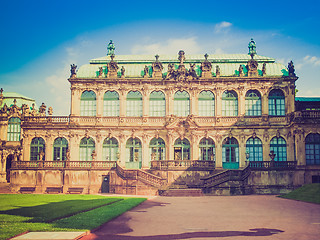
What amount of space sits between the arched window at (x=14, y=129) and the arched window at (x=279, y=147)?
123 feet

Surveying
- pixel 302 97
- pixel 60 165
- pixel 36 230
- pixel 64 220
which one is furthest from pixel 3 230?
pixel 302 97

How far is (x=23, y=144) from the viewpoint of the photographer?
45344mm

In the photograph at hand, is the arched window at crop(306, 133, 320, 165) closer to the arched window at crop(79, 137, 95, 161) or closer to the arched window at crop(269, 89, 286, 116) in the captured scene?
the arched window at crop(269, 89, 286, 116)

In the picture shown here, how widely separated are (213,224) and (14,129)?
146 feet

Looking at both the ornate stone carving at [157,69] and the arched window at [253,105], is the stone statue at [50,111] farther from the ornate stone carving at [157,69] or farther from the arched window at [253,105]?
the arched window at [253,105]

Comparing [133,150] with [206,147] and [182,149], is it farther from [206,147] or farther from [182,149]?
[206,147]

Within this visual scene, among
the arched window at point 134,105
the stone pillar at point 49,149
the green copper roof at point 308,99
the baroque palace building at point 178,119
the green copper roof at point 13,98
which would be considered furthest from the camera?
the green copper roof at point 13,98

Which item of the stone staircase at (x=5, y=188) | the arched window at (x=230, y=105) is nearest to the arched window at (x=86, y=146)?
the stone staircase at (x=5, y=188)

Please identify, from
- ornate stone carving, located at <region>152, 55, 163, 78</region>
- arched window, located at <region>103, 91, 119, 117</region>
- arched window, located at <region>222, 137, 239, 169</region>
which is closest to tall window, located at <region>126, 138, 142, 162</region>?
arched window, located at <region>103, 91, 119, 117</region>

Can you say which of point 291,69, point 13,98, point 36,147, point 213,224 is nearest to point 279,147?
point 291,69

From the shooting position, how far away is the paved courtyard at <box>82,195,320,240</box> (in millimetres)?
13422

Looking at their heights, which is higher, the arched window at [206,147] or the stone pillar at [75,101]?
the stone pillar at [75,101]

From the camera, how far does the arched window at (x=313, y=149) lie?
4119cm

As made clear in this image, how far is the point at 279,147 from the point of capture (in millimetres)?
44281
